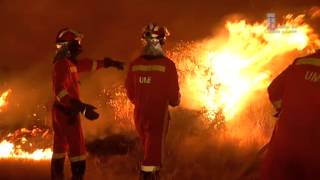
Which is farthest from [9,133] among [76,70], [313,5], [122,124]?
[313,5]

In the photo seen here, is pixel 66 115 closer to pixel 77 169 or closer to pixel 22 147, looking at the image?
pixel 77 169

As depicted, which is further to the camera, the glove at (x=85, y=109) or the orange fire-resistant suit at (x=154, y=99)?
the glove at (x=85, y=109)

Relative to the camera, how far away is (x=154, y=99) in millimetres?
6172

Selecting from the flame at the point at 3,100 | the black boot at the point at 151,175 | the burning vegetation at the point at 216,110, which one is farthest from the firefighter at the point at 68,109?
the flame at the point at 3,100

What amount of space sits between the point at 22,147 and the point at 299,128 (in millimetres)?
6924

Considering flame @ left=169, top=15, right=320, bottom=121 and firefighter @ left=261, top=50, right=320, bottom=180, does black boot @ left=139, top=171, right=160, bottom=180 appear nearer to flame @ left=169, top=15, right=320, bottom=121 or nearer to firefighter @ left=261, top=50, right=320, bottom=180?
firefighter @ left=261, top=50, right=320, bottom=180

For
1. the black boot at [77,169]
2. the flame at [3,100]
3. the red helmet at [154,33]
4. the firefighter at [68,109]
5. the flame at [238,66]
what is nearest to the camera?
the red helmet at [154,33]

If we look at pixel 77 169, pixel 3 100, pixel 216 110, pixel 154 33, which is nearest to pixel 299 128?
pixel 154 33

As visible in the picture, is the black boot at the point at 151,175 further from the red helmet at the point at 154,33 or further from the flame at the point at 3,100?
the flame at the point at 3,100

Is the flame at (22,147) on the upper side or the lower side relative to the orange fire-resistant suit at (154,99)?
lower

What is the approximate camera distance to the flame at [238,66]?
9.73 metres

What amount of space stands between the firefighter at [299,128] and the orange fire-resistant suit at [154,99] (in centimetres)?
192

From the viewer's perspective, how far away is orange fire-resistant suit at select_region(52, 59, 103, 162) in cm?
662

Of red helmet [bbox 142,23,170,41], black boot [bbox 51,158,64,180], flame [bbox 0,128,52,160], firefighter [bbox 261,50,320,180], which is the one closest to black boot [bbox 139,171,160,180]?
black boot [bbox 51,158,64,180]
